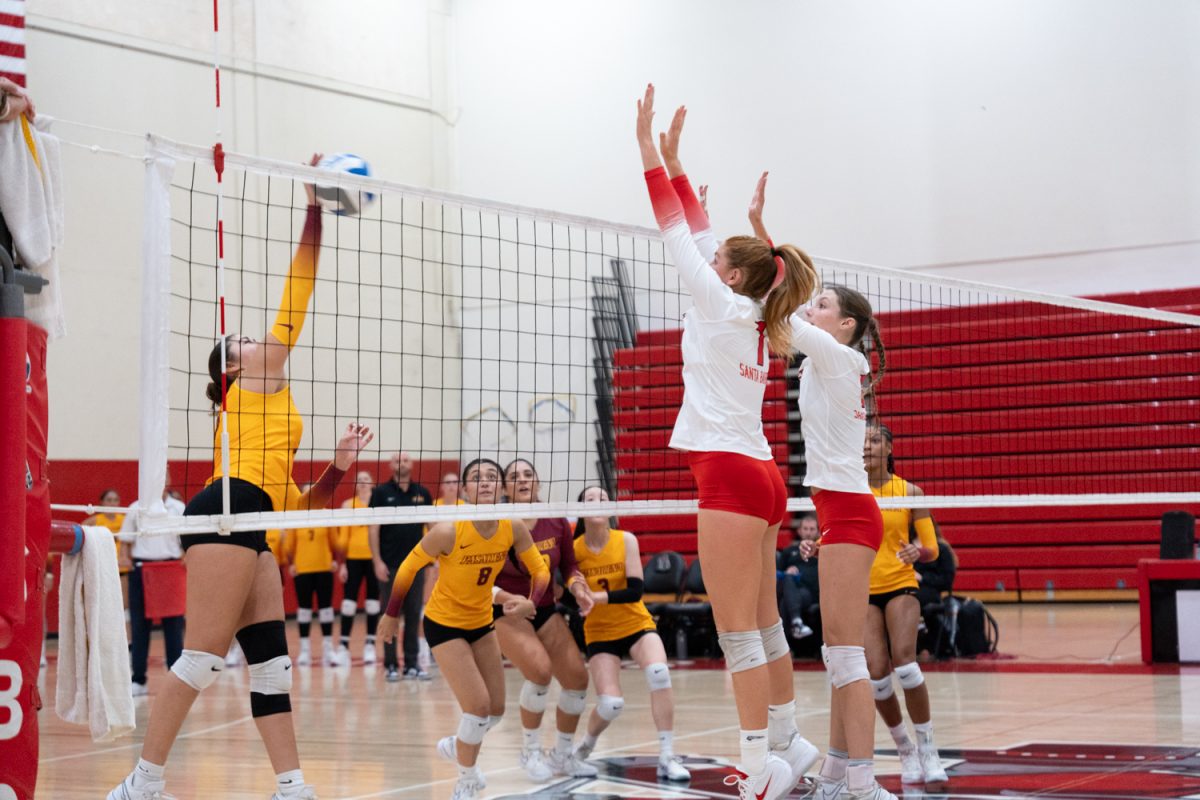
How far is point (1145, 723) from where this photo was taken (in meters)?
6.64

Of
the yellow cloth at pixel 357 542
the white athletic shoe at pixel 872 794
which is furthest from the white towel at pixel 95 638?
the yellow cloth at pixel 357 542

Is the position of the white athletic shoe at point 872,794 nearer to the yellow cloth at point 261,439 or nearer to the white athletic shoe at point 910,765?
the white athletic shoe at point 910,765

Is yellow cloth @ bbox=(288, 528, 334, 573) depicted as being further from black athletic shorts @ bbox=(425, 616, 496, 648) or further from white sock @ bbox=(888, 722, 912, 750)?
white sock @ bbox=(888, 722, 912, 750)

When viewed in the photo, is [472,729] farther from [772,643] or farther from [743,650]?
[743,650]

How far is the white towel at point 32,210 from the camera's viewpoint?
2717mm

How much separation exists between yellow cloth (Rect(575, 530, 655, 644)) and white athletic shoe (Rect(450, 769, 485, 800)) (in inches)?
48.7

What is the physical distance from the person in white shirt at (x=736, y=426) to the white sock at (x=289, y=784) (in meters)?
1.52

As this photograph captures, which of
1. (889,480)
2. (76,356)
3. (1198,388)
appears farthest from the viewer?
(76,356)

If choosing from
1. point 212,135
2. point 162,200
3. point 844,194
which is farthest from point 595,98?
point 162,200

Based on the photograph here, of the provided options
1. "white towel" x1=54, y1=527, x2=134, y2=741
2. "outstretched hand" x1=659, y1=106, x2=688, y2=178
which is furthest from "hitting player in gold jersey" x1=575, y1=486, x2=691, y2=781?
"white towel" x1=54, y1=527, x2=134, y2=741

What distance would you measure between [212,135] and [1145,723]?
480 inches

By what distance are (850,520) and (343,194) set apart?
220cm

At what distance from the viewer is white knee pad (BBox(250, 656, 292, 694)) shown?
14.3 feet

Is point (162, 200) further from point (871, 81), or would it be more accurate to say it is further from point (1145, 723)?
point (871, 81)
